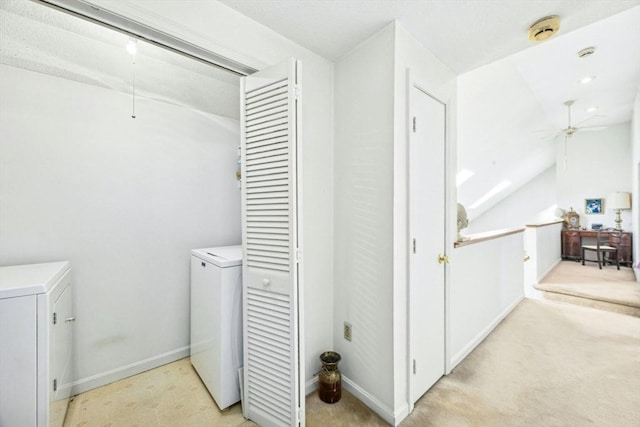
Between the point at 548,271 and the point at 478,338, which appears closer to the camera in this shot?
the point at 478,338

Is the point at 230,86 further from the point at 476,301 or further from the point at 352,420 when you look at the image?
the point at 476,301

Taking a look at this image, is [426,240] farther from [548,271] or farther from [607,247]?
[607,247]

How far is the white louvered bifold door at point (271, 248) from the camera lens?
143 cm

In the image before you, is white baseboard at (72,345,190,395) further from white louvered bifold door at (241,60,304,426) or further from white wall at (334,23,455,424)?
white wall at (334,23,455,424)

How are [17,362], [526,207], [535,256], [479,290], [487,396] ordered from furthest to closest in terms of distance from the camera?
[526,207], [535,256], [479,290], [487,396], [17,362]

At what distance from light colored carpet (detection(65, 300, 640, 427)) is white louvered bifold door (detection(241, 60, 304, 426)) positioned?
309 mm

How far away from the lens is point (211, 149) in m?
2.50

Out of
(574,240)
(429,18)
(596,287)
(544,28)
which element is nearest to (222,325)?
(429,18)

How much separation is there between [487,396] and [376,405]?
81 centimetres

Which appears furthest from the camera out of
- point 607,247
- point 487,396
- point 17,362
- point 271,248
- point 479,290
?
point 607,247

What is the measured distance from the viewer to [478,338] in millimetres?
2572

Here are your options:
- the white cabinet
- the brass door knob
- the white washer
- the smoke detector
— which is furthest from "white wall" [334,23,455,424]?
the white cabinet

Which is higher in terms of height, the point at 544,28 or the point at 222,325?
the point at 544,28

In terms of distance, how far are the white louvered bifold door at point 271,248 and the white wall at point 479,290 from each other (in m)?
1.35
